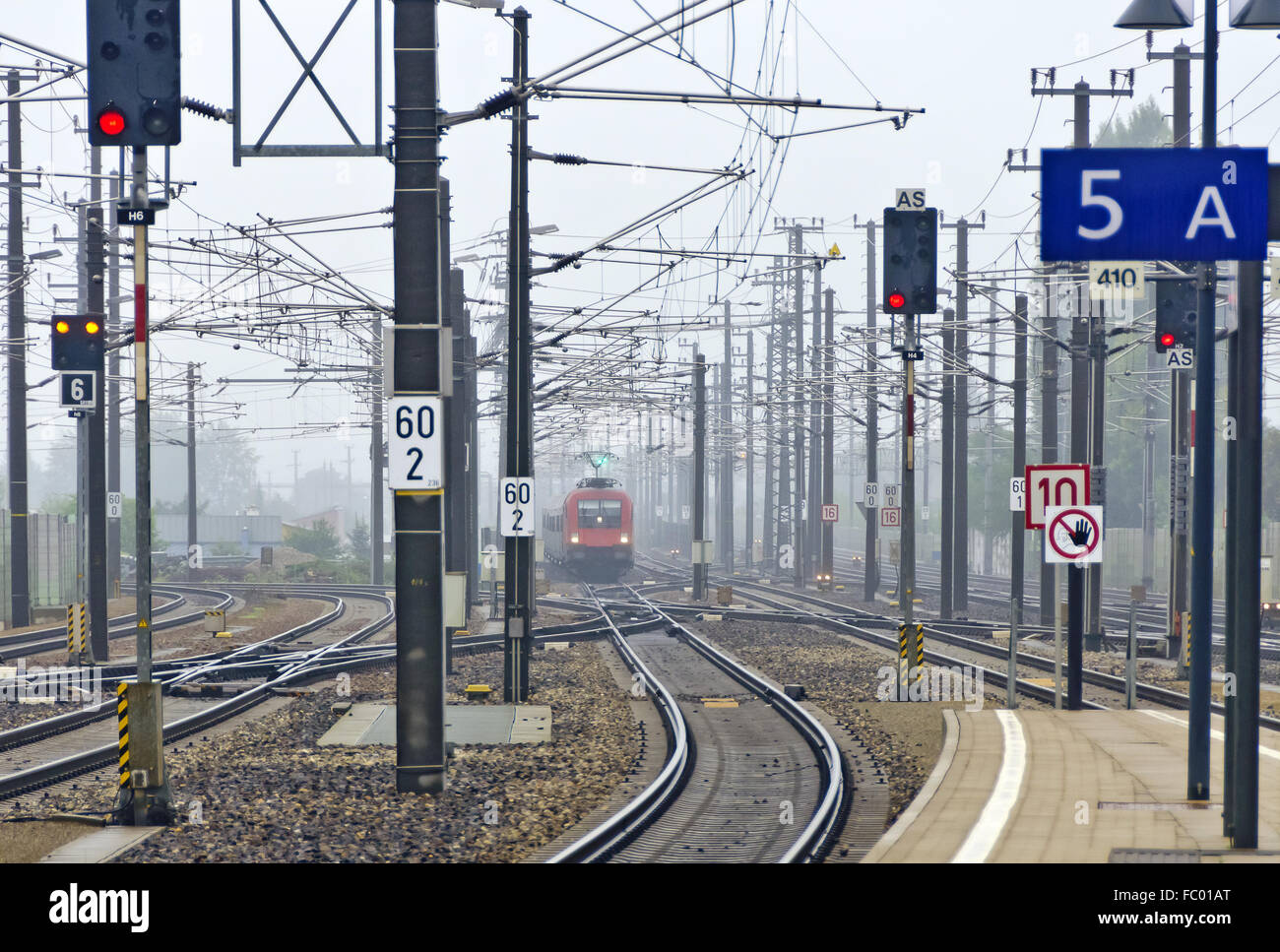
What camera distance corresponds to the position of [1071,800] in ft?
35.8

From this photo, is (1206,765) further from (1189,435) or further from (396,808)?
(1189,435)

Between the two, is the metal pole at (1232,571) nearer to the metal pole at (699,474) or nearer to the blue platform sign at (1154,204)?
the blue platform sign at (1154,204)

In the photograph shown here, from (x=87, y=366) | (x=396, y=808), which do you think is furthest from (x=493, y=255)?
(x=396, y=808)

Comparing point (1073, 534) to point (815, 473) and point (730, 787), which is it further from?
point (815, 473)


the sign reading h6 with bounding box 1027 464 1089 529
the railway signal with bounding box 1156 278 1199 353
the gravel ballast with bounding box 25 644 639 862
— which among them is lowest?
the gravel ballast with bounding box 25 644 639 862

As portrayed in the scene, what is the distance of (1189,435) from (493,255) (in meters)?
32.5

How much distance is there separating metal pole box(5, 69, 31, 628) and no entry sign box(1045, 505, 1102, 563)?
23563mm

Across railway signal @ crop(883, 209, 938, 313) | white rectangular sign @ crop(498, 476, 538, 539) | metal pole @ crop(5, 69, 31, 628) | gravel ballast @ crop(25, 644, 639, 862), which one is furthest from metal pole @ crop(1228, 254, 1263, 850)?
metal pole @ crop(5, 69, 31, 628)

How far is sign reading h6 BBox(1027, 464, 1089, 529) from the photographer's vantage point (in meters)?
Result: 15.6

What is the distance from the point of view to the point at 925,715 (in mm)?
18438

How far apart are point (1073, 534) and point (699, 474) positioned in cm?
2932

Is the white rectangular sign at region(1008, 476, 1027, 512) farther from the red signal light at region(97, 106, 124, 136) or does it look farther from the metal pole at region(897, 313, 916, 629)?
the red signal light at region(97, 106, 124, 136)

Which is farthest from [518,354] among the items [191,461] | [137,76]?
[191,461]
